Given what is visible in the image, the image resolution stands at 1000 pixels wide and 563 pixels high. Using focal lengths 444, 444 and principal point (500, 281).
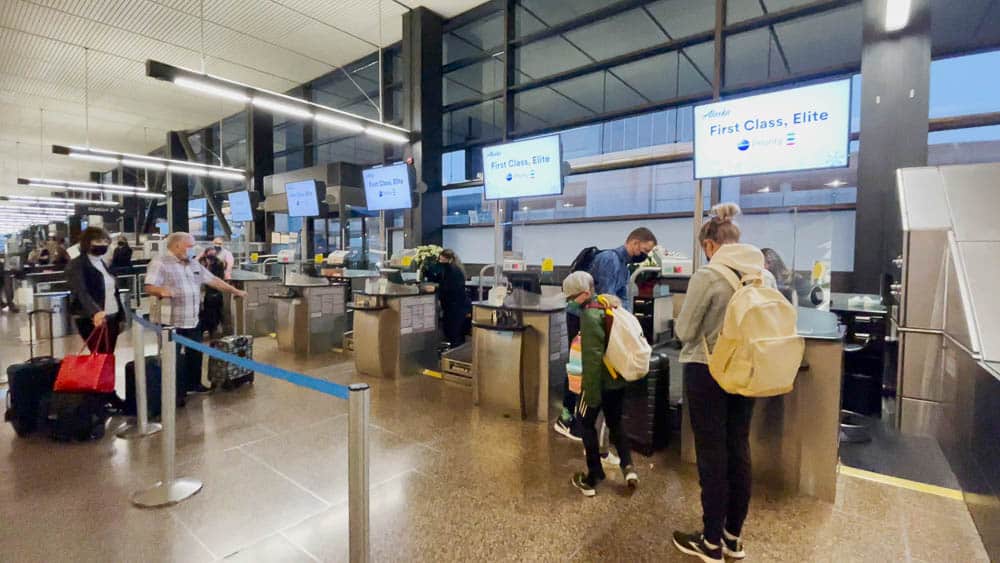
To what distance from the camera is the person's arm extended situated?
1.88m

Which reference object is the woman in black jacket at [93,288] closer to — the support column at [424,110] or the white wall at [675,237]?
the support column at [424,110]

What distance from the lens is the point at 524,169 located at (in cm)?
474

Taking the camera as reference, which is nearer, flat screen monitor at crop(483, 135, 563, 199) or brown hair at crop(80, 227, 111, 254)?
brown hair at crop(80, 227, 111, 254)

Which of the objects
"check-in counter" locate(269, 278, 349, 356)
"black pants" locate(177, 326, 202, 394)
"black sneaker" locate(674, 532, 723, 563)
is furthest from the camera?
"check-in counter" locate(269, 278, 349, 356)

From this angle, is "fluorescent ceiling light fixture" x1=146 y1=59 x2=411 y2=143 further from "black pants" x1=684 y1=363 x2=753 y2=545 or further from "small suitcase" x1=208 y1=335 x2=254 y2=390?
"black pants" x1=684 y1=363 x2=753 y2=545

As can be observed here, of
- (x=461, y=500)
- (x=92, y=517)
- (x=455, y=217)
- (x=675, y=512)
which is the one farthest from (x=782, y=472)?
(x=455, y=217)

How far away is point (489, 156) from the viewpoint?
4.98 m

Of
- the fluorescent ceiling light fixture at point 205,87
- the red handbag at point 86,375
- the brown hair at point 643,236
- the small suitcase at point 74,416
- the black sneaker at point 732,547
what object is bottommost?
the black sneaker at point 732,547

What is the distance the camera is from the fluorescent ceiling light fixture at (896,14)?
11.2 feet

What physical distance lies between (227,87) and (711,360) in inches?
220

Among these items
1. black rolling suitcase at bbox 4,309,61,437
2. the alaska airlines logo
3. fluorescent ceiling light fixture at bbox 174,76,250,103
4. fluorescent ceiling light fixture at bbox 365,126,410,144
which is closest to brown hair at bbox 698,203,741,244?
the alaska airlines logo

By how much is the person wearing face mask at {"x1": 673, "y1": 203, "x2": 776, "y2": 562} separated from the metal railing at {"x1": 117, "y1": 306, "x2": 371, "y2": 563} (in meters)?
1.34

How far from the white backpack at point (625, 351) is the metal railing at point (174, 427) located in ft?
4.19

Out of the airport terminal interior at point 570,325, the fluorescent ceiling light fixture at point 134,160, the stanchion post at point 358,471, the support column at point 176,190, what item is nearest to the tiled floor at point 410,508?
the airport terminal interior at point 570,325
